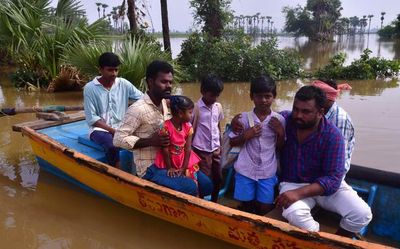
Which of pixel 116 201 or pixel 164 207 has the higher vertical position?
pixel 164 207

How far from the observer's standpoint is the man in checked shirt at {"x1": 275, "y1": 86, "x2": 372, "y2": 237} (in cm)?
259

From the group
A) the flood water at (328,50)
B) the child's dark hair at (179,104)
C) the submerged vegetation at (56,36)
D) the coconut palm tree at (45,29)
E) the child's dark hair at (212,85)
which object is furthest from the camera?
the flood water at (328,50)

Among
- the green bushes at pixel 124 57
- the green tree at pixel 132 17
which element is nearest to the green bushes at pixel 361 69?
the green tree at pixel 132 17

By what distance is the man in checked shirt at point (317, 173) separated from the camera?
2.59m

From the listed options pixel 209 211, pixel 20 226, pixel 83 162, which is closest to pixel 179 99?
pixel 209 211

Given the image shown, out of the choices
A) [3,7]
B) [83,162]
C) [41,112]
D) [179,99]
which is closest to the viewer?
[179,99]

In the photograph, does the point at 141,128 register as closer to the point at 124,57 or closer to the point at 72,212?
the point at 72,212

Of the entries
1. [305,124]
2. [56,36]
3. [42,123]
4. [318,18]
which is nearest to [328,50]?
[318,18]

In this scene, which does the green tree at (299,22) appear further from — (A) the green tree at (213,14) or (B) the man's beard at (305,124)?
(B) the man's beard at (305,124)

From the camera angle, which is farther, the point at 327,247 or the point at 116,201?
the point at 116,201

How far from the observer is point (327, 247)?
229 centimetres

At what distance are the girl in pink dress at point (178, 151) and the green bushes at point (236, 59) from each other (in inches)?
397

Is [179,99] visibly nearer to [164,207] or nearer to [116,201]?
[164,207]

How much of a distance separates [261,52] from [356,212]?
10935mm
